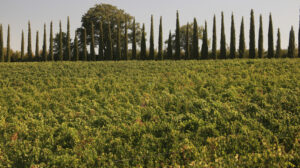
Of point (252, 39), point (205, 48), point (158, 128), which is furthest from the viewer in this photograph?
point (205, 48)

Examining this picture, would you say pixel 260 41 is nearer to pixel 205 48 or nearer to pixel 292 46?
pixel 292 46

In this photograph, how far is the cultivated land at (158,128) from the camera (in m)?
5.79

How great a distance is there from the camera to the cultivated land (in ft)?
19.0

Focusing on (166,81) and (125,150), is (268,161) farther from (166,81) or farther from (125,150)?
(166,81)

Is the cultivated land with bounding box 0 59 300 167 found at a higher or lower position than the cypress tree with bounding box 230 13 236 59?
lower

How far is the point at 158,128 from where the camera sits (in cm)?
746

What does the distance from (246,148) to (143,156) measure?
2.89 metres

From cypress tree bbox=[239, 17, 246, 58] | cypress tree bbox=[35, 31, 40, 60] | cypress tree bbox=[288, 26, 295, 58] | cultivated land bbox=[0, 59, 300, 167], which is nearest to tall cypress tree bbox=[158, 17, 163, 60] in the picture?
cypress tree bbox=[239, 17, 246, 58]

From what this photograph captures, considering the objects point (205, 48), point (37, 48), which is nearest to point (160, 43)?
point (205, 48)

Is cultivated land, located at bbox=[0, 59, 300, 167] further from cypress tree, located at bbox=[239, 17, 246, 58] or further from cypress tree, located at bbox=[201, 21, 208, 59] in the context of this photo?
cypress tree, located at bbox=[201, 21, 208, 59]

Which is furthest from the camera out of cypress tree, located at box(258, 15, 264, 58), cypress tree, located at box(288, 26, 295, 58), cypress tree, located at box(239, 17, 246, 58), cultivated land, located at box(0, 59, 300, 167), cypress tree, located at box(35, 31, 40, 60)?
cypress tree, located at box(35, 31, 40, 60)

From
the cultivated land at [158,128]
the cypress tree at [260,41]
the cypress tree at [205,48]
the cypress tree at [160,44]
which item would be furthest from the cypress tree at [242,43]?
the cultivated land at [158,128]

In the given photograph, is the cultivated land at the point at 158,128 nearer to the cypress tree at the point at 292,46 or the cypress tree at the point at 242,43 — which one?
the cypress tree at the point at 242,43

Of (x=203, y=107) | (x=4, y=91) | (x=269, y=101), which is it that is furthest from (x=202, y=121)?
(x=4, y=91)
